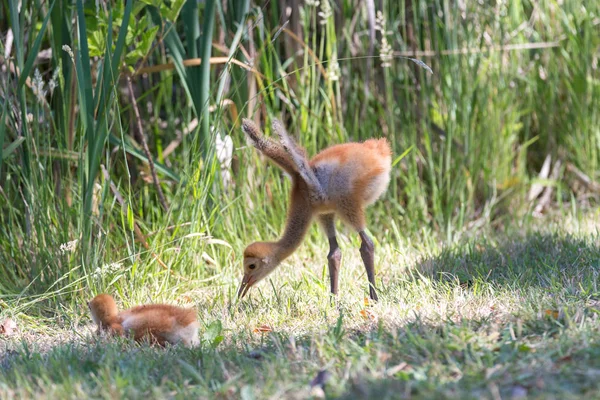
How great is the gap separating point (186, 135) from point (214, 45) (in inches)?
25.6

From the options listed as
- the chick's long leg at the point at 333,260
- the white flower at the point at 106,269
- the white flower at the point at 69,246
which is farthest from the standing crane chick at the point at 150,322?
the chick's long leg at the point at 333,260

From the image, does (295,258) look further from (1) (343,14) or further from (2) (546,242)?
(1) (343,14)

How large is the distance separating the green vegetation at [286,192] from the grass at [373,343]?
1 cm

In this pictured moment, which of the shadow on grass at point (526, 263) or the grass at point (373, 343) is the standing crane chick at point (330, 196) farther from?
the shadow on grass at point (526, 263)

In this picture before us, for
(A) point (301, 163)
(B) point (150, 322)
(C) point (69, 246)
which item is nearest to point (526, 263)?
(A) point (301, 163)

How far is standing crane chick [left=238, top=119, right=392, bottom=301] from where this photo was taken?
12.6 ft

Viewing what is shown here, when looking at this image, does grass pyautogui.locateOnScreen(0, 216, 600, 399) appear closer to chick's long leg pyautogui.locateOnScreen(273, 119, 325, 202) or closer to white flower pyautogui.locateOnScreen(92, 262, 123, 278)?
white flower pyautogui.locateOnScreen(92, 262, 123, 278)

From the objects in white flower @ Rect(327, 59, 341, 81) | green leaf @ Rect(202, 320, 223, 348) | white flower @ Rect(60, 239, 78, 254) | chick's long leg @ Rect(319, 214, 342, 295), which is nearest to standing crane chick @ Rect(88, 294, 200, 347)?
green leaf @ Rect(202, 320, 223, 348)

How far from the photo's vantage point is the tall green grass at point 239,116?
4184 mm

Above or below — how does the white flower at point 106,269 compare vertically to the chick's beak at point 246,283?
above

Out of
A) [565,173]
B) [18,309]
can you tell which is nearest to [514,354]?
[18,309]

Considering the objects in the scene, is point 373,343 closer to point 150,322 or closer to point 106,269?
point 150,322

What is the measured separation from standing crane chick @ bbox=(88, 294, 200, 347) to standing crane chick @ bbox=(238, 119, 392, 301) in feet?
2.15

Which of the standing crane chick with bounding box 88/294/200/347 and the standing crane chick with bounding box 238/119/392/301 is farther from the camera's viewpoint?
the standing crane chick with bounding box 238/119/392/301
